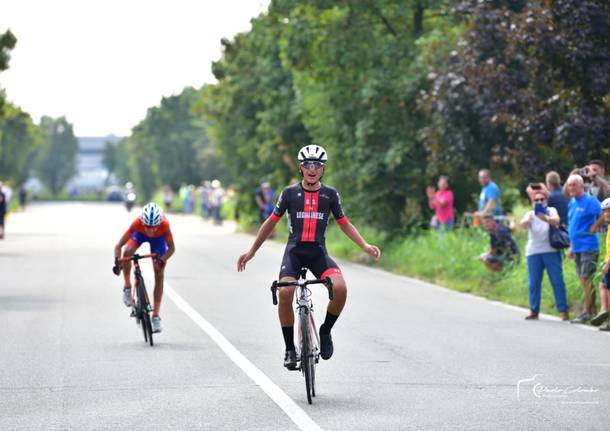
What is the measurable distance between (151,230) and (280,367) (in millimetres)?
2998

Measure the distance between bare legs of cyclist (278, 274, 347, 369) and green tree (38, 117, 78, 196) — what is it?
538 ft

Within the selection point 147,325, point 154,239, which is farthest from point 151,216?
point 147,325

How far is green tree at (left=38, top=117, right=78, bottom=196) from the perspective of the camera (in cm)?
17338

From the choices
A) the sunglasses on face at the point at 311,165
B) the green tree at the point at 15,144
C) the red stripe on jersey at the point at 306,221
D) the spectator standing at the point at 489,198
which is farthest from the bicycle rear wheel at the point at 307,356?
the green tree at the point at 15,144

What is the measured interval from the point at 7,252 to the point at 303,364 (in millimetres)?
22787

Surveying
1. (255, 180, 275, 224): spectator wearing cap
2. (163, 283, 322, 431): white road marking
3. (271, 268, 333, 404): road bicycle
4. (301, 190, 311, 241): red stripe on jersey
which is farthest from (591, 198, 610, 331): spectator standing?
(255, 180, 275, 224): spectator wearing cap

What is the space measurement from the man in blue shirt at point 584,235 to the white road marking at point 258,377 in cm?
441

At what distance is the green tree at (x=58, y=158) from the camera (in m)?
173

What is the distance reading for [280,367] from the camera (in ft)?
37.6

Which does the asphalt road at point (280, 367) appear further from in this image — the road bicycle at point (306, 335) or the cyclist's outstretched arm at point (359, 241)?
the cyclist's outstretched arm at point (359, 241)

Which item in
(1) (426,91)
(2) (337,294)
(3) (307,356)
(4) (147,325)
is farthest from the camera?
(1) (426,91)

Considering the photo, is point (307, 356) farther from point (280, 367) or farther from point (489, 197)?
point (489, 197)

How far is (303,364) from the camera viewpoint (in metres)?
9.66

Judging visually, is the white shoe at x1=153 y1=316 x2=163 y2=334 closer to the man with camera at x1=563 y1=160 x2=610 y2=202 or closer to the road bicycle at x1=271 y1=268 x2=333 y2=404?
the road bicycle at x1=271 y1=268 x2=333 y2=404
